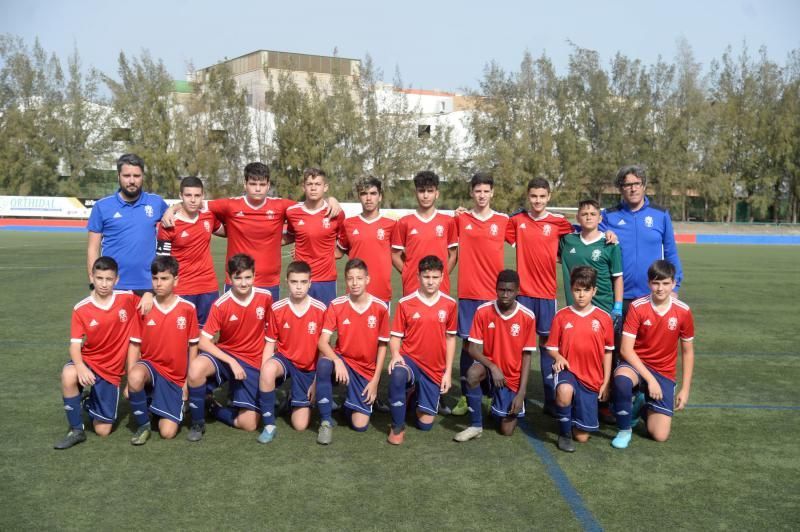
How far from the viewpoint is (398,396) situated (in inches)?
182

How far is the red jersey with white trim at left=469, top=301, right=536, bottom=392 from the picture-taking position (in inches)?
190

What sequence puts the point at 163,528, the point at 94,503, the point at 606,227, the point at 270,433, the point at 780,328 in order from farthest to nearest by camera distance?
1. the point at 780,328
2. the point at 606,227
3. the point at 270,433
4. the point at 94,503
5. the point at 163,528

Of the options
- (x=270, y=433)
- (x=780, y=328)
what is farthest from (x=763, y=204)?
(x=270, y=433)

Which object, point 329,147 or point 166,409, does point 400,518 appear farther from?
point 329,147

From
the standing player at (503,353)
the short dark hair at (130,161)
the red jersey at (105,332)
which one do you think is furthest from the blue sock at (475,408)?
the short dark hair at (130,161)

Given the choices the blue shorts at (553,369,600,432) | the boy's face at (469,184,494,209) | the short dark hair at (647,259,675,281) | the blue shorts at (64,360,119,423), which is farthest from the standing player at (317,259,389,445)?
the short dark hair at (647,259,675,281)

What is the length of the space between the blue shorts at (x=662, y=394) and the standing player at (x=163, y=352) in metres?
3.08

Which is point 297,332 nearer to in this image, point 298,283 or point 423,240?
point 298,283

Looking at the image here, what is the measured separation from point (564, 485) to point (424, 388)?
1303 millimetres

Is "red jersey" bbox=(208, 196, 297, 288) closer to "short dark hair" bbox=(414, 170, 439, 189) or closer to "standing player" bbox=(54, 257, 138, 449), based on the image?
"standing player" bbox=(54, 257, 138, 449)

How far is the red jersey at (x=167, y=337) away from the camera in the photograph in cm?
474

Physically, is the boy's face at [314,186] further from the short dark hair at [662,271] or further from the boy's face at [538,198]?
the short dark hair at [662,271]

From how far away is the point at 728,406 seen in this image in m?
5.43

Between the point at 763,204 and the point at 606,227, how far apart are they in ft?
125
